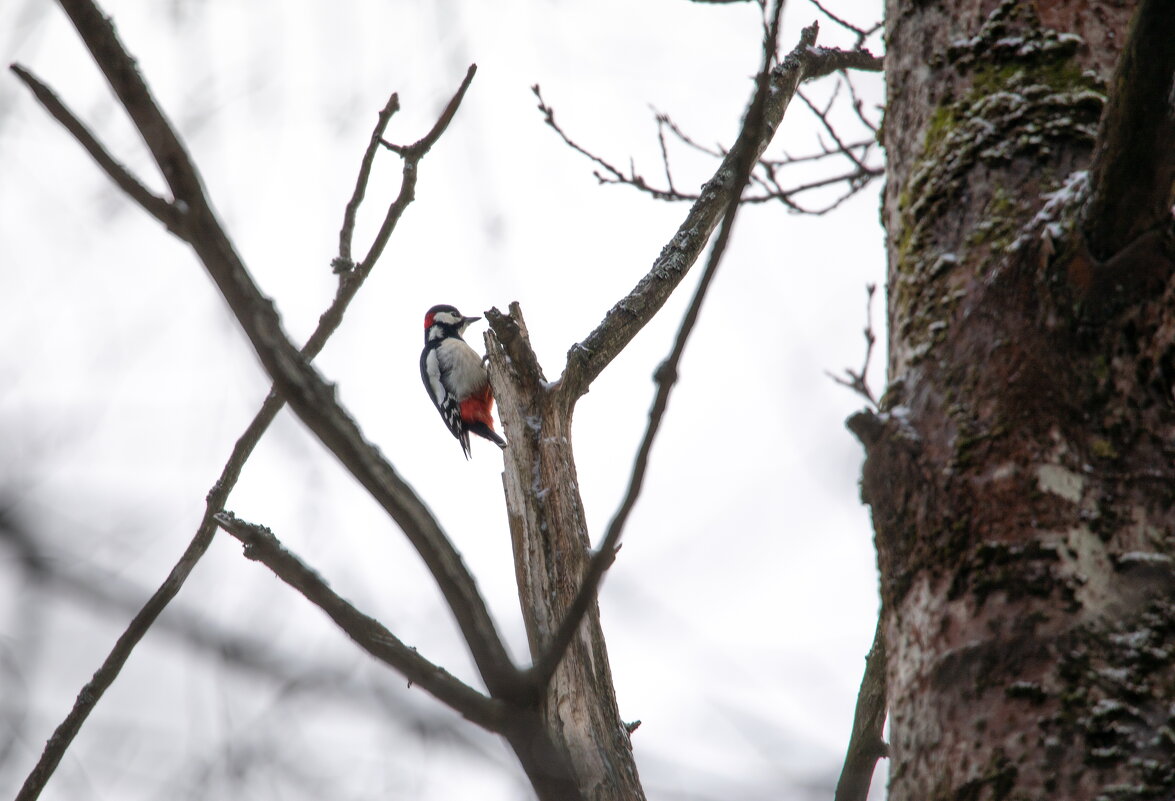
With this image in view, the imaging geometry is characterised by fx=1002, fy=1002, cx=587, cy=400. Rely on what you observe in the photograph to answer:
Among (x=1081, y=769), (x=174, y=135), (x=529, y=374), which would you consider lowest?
(x=1081, y=769)

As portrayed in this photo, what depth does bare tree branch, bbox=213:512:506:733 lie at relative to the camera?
0.79 metres

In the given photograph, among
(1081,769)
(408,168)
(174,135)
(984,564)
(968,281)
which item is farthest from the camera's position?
(408,168)

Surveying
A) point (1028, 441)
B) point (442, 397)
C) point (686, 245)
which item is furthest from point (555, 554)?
point (442, 397)

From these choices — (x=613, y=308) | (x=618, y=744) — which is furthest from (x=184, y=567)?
(x=613, y=308)

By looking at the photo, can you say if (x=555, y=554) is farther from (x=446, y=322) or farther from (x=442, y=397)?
(x=446, y=322)

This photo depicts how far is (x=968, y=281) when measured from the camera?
1260 mm

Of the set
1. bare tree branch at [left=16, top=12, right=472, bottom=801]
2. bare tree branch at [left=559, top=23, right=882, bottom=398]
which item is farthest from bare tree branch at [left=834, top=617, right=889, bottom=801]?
bare tree branch at [left=16, top=12, right=472, bottom=801]

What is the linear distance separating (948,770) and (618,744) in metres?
1.05

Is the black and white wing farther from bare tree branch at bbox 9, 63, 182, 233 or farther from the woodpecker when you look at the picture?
bare tree branch at bbox 9, 63, 182, 233

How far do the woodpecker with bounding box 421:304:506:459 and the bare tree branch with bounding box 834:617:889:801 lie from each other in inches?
185

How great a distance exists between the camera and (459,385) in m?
7.09

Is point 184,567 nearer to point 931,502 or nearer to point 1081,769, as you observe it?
point 931,502

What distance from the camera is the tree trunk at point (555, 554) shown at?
1.93m

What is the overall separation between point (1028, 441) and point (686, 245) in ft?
5.80
